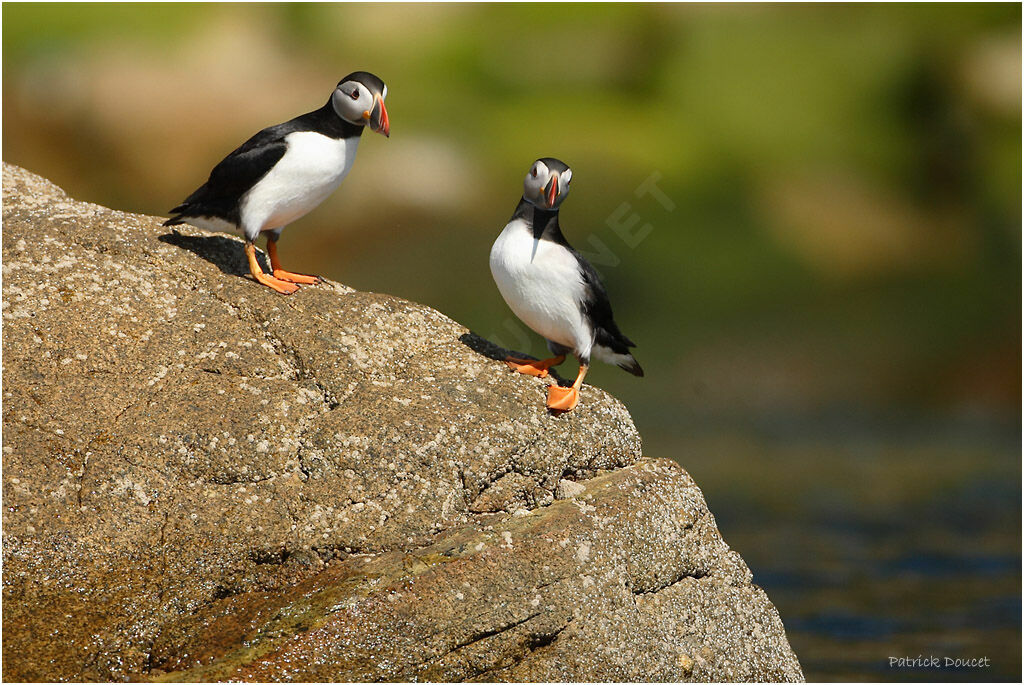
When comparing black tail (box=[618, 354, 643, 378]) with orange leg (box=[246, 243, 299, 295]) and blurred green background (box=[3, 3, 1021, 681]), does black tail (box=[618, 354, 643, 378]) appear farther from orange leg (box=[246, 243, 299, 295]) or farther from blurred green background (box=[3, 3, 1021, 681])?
blurred green background (box=[3, 3, 1021, 681])

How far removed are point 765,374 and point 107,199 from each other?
1106cm

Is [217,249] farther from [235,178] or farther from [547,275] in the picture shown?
[547,275]

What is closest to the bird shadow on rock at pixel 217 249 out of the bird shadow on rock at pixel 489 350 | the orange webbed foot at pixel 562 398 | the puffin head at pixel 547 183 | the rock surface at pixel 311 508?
the rock surface at pixel 311 508

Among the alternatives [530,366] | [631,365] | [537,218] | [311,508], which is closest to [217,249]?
[537,218]

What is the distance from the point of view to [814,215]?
21.6 meters

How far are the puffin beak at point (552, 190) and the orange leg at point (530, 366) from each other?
783mm

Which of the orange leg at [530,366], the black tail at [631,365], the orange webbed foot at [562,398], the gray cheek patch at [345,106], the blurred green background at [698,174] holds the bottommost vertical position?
the orange webbed foot at [562,398]

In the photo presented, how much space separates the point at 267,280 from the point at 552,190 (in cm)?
149

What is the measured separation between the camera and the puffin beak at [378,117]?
639 centimetres

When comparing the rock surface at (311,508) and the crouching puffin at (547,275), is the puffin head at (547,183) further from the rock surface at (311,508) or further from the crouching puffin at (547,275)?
the rock surface at (311,508)

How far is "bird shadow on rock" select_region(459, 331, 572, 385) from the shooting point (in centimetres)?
613

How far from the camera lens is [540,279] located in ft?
19.8

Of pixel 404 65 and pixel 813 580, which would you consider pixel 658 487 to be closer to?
pixel 813 580

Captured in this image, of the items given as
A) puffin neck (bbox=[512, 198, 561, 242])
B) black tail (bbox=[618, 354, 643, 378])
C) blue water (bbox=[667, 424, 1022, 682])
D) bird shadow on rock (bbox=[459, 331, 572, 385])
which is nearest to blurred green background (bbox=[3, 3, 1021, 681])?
blue water (bbox=[667, 424, 1022, 682])
